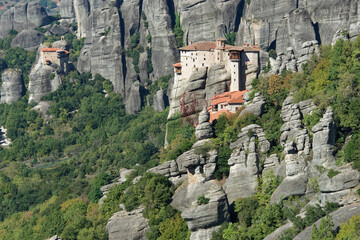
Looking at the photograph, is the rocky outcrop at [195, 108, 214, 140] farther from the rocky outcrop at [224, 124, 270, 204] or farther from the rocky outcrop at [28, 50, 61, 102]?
the rocky outcrop at [28, 50, 61, 102]

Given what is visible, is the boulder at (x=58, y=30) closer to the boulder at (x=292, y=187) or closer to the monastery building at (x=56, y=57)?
the monastery building at (x=56, y=57)

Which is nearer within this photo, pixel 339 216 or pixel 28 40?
pixel 339 216

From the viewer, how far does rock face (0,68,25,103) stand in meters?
138

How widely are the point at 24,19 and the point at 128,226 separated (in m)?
106

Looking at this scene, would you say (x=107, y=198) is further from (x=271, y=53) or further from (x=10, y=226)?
(x=271, y=53)

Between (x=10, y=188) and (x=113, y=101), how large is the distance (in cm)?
2565

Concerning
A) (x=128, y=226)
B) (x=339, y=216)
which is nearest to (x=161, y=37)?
(x=128, y=226)

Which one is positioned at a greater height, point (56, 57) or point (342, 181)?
point (56, 57)

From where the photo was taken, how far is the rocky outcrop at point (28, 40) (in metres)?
154

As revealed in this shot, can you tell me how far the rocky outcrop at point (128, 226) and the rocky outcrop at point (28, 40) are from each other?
90812 mm

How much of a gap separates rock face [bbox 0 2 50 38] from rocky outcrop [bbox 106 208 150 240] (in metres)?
102

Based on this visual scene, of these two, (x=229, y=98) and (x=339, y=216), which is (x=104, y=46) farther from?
(x=339, y=216)

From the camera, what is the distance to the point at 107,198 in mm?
73500

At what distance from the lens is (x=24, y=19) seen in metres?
164
